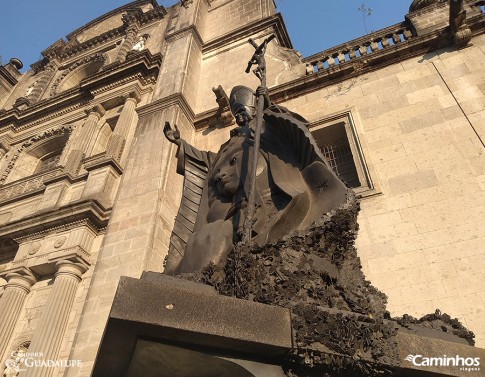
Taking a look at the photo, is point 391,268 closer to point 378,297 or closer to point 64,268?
point 378,297

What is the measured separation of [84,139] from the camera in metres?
12.6

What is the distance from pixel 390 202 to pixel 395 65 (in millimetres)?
3663

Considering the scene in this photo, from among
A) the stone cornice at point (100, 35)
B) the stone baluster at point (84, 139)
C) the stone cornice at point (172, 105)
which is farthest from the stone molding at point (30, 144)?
the stone cornice at point (100, 35)

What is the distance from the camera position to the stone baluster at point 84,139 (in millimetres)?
11570

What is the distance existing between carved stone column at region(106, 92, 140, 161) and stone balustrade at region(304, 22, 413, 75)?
5.69 metres

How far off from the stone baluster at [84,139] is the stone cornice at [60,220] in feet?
6.82

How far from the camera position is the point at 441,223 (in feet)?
17.4

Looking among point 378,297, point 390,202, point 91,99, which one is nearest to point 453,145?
point 390,202

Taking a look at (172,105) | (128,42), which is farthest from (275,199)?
(128,42)

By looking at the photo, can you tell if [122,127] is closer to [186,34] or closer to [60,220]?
[60,220]

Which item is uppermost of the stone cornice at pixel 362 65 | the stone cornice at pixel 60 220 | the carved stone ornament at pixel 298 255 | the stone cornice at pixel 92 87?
the stone cornice at pixel 92 87

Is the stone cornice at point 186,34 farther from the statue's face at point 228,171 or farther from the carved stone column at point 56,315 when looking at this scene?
the statue's face at point 228,171

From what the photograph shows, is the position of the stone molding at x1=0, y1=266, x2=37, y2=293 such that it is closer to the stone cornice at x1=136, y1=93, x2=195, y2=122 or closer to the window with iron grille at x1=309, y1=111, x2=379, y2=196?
the stone cornice at x1=136, y1=93, x2=195, y2=122

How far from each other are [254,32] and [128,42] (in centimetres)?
844
